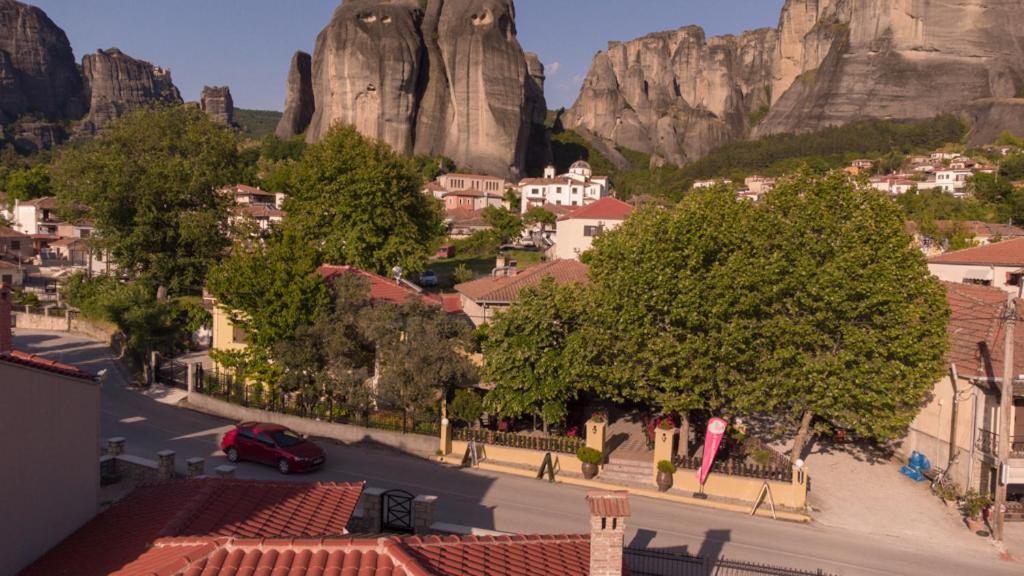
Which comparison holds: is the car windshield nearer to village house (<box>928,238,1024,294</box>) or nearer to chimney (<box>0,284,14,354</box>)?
chimney (<box>0,284,14,354</box>)

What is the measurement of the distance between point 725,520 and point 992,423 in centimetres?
781

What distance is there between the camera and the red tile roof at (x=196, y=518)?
9.55 metres

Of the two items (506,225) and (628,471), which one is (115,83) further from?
(628,471)

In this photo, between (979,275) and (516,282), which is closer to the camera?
(516,282)

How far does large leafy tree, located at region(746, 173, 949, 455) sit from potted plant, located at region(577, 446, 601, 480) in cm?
445

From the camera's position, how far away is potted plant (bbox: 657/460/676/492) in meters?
19.8

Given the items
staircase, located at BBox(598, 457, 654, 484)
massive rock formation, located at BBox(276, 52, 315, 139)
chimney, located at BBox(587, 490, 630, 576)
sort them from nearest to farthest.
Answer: chimney, located at BBox(587, 490, 630, 576)
staircase, located at BBox(598, 457, 654, 484)
massive rock formation, located at BBox(276, 52, 315, 139)

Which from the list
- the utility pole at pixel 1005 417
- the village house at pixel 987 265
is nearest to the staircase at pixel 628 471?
the utility pole at pixel 1005 417

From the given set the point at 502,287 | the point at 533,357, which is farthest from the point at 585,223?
the point at 533,357

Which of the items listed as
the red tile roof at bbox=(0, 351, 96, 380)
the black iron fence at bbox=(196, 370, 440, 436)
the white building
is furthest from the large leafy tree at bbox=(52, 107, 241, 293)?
the white building

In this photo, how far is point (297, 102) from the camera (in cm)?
12481

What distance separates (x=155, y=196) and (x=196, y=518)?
105 feet

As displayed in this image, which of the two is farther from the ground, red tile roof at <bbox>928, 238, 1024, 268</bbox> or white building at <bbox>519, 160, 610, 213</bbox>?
white building at <bbox>519, 160, 610, 213</bbox>

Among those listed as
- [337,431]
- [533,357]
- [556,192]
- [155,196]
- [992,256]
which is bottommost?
[337,431]
